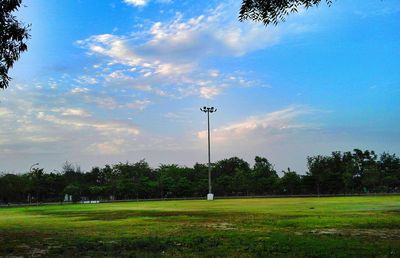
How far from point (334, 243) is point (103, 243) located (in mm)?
7625

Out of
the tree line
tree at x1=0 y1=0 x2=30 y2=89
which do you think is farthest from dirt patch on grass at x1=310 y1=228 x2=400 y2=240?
the tree line

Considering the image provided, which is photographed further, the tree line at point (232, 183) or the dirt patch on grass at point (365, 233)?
the tree line at point (232, 183)

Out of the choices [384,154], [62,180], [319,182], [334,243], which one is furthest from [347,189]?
[334,243]

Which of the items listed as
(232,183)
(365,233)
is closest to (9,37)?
(365,233)

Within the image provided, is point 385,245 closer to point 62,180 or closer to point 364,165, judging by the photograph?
point 62,180

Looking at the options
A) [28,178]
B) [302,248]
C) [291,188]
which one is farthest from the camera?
[291,188]

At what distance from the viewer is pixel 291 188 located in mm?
111125

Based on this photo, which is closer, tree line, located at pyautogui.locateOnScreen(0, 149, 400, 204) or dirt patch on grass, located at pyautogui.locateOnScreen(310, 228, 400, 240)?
dirt patch on grass, located at pyautogui.locateOnScreen(310, 228, 400, 240)

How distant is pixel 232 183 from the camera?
378 feet

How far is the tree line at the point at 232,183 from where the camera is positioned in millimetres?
104375

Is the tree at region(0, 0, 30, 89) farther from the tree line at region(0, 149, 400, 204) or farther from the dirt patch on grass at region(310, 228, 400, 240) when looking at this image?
the tree line at region(0, 149, 400, 204)

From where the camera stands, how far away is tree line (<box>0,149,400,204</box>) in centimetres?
10438

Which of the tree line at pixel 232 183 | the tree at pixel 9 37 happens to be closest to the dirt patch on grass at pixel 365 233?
the tree at pixel 9 37

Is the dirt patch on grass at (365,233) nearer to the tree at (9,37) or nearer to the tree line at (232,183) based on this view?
the tree at (9,37)
